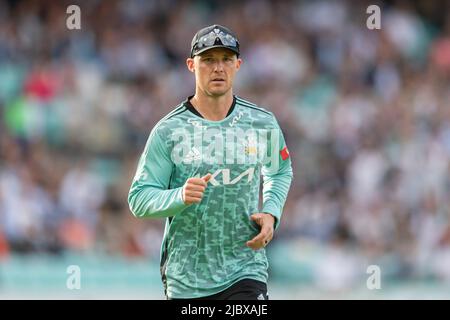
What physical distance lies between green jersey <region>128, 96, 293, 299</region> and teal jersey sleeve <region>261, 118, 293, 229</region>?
104 millimetres

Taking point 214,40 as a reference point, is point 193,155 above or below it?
below

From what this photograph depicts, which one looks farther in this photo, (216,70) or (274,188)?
(274,188)

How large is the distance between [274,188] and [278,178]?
12cm

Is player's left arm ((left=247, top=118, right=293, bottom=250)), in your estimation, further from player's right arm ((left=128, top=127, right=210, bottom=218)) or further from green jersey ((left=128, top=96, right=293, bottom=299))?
player's right arm ((left=128, top=127, right=210, bottom=218))

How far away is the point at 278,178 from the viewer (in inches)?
283

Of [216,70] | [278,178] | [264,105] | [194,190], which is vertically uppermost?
[264,105]

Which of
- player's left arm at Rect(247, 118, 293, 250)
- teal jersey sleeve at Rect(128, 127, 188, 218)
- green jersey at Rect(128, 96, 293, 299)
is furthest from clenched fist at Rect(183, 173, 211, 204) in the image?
player's left arm at Rect(247, 118, 293, 250)

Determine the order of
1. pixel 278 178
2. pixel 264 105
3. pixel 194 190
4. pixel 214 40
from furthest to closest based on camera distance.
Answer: pixel 264 105 → pixel 278 178 → pixel 214 40 → pixel 194 190

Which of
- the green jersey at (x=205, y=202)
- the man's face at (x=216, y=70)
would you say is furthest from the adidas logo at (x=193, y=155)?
the man's face at (x=216, y=70)

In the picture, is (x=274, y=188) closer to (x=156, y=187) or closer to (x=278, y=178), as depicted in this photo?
(x=278, y=178)

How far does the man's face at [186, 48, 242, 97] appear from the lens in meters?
6.77

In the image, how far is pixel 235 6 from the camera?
1716 centimetres

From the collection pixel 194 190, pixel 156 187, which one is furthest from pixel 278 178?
pixel 194 190
